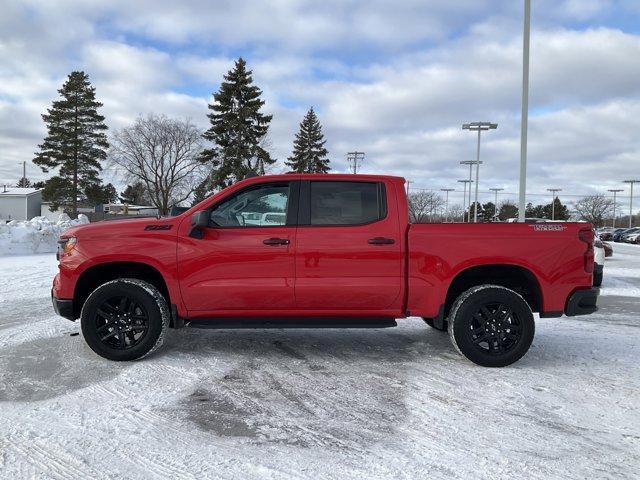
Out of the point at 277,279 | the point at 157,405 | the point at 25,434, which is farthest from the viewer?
the point at 277,279

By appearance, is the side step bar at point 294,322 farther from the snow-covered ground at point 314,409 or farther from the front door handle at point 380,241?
the front door handle at point 380,241

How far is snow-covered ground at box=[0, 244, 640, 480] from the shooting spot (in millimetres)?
3004

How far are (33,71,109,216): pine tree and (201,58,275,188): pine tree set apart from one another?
11.1 m

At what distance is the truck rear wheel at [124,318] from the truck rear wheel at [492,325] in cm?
287

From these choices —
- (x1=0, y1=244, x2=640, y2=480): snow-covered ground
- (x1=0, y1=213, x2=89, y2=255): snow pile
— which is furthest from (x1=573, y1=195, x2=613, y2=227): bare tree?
(x1=0, y1=244, x2=640, y2=480): snow-covered ground

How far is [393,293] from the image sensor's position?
485cm

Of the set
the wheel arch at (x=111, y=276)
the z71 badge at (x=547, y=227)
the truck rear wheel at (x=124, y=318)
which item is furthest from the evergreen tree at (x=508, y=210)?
the truck rear wheel at (x=124, y=318)

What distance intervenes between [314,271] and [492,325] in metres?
1.83

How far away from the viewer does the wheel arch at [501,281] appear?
16.4ft

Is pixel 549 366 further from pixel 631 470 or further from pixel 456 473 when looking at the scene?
pixel 456 473

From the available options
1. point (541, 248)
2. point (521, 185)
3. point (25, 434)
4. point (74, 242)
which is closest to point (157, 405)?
point (25, 434)

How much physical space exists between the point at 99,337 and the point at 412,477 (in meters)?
3.36

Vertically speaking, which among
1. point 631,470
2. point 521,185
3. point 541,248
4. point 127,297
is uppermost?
point 521,185

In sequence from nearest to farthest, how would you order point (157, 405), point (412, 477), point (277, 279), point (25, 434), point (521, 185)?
point (412, 477) < point (25, 434) < point (157, 405) < point (277, 279) < point (521, 185)
